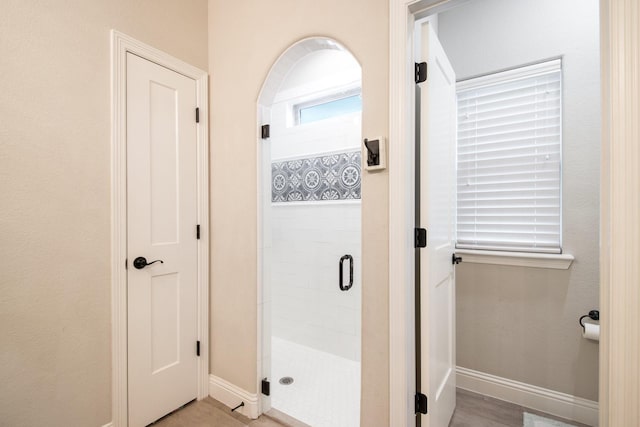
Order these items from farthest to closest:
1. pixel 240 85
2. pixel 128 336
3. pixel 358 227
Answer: pixel 358 227 → pixel 240 85 → pixel 128 336

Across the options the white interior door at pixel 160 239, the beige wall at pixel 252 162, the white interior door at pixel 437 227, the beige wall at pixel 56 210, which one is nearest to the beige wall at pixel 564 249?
the white interior door at pixel 437 227

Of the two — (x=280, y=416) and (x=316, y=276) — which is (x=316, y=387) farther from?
(x=316, y=276)

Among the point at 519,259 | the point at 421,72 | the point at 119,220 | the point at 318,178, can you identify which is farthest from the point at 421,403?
the point at 318,178

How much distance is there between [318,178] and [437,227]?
59.8 inches

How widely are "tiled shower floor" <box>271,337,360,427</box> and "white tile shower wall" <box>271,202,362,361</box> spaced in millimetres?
123

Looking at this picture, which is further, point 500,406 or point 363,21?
point 500,406

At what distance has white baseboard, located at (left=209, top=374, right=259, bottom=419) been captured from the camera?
1.96 metres

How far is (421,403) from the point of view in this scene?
148 centimetres

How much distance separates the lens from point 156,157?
1931 mm

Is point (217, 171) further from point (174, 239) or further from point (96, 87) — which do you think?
point (96, 87)

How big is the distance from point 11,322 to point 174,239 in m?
0.83

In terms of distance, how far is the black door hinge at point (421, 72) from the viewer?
1.47m

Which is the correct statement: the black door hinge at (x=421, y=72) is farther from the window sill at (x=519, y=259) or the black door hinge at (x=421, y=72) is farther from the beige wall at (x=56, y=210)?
the beige wall at (x=56, y=210)

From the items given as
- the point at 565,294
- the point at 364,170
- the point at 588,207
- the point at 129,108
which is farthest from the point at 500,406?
the point at 129,108
